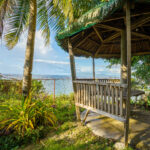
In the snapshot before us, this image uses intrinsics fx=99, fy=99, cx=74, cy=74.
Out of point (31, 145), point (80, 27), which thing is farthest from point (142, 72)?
point (31, 145)

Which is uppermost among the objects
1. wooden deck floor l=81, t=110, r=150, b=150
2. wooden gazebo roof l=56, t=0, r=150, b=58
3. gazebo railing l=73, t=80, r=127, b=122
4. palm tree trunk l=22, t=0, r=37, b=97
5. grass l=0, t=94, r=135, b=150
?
wooden gazebo roof l=56, t=0, r=150, b=58

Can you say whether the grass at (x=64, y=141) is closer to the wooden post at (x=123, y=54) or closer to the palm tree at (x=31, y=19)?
the palm tree at (x=31, y=19)

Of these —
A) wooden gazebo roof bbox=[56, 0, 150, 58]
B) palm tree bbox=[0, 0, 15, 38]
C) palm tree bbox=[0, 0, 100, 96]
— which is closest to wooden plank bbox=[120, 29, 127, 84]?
wooden gazebo roof bbox=[56, 0, 150, 58]

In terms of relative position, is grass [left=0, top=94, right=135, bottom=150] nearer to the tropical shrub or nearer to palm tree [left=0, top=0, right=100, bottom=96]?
the tropical shrub

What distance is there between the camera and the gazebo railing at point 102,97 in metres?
1.96

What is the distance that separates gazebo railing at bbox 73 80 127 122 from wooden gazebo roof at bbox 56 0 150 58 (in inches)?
54.1

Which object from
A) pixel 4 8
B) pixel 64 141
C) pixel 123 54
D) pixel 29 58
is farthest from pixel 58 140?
pixel 4 8

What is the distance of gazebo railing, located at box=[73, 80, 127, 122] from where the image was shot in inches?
77.1

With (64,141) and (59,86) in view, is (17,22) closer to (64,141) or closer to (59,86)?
(59,86)

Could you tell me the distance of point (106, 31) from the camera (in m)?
3.78

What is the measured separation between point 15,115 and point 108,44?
15.5ft

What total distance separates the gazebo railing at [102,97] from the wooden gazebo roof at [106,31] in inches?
54.1

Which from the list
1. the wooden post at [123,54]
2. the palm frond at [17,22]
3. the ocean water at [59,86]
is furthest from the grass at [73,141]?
the palm frond at [17,22]

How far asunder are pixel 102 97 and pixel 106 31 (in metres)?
2.72
